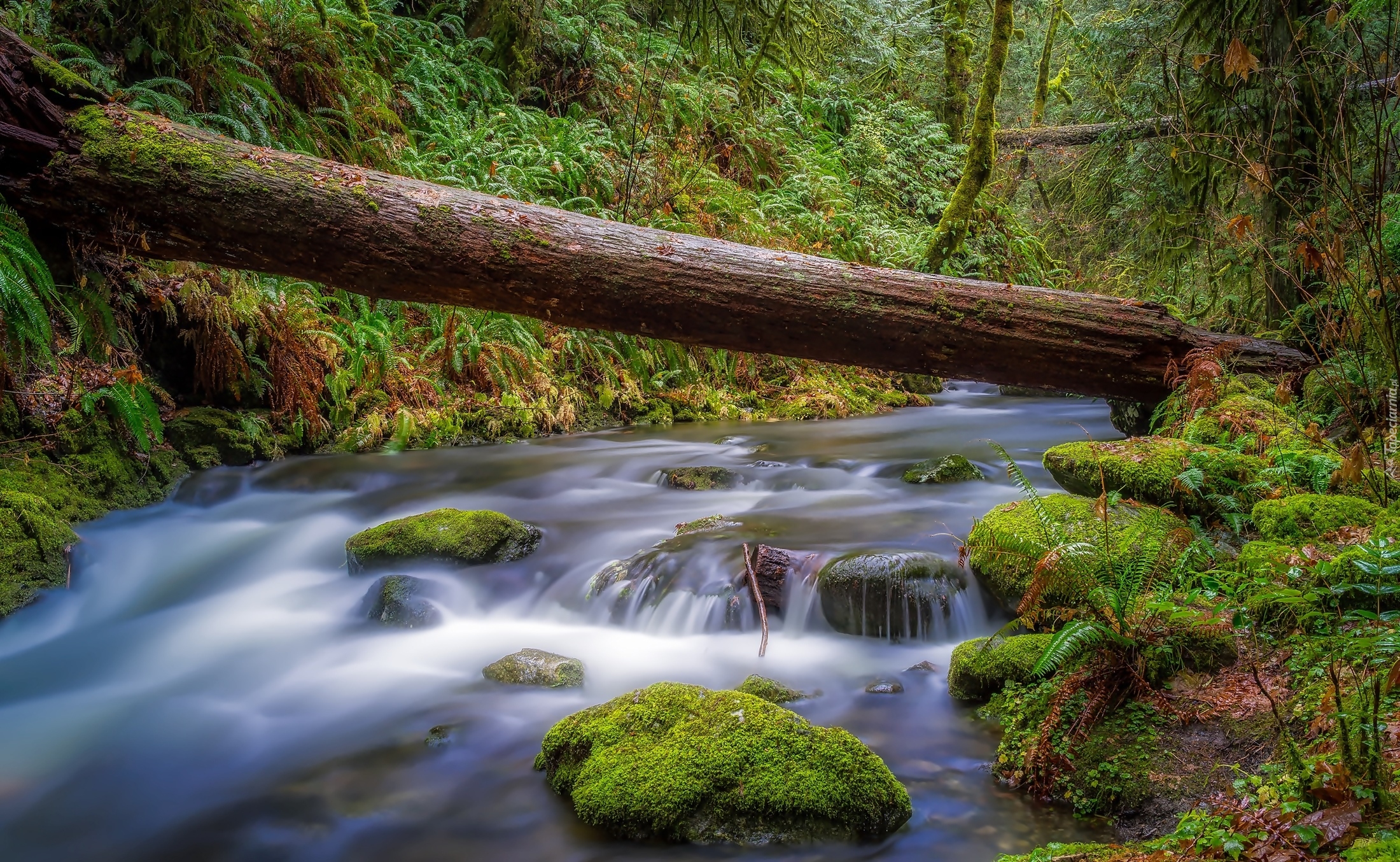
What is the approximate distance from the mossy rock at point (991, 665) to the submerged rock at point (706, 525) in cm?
231

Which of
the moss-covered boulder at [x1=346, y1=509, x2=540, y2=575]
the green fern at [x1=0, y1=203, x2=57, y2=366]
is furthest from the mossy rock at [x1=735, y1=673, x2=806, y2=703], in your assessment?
the green fern at [x1=0, y1=203, x2=57, y2=366]

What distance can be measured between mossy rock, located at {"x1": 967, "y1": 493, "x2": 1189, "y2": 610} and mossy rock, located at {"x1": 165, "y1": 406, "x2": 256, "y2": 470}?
20.3 ft

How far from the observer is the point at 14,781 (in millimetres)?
3646

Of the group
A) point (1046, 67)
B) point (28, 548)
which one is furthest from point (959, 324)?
point (1046, 67)

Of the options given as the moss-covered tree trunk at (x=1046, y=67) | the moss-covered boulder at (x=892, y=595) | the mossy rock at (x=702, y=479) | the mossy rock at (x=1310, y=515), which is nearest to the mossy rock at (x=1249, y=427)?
the mossy rock at (x=1310, y=515)

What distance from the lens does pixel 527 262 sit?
4477mm

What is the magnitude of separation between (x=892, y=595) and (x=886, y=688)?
2.08 feet

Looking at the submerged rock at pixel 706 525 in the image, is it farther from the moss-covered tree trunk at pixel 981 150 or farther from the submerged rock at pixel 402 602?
the moss-covered tree trunk at pixel 981 150

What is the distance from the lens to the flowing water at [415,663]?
3.31 metres

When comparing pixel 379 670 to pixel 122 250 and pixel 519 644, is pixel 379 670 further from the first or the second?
pixel 122 250

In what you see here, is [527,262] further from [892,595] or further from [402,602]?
[892,595]

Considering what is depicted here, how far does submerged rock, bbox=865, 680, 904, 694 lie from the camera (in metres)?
4.24

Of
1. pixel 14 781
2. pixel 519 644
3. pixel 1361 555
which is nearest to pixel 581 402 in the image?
pixel 519 644

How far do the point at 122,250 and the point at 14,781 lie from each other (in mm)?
2587
